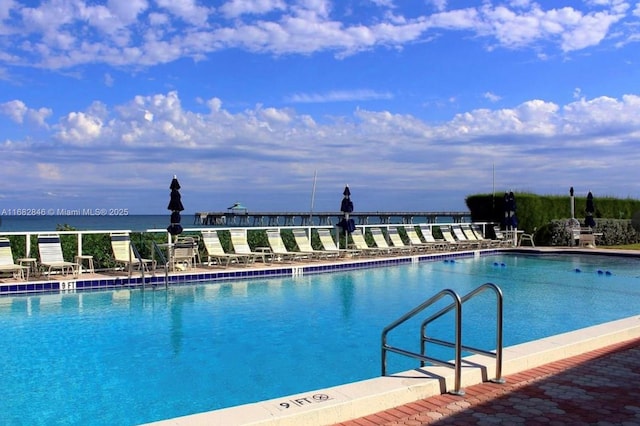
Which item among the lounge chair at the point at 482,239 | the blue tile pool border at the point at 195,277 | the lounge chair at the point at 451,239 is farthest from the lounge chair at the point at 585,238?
the blue tile pool border at the point at 195,277

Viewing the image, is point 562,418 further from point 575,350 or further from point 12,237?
point 12,237

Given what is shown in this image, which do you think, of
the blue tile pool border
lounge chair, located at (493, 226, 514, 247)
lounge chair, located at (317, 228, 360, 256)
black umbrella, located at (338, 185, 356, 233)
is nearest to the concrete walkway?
the blue tile pool border

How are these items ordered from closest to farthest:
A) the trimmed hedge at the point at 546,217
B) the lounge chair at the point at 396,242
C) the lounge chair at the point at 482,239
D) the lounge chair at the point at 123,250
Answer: the lounge chair at the point at 123,250 → the lounge chair at the point at 396,242 → the lounge chair at the point at 482,239 → the trimmed hedge at the point at 546,217

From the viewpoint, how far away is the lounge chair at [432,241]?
17.9 metres

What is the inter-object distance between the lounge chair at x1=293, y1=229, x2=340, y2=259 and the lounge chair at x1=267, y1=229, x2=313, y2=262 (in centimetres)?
20

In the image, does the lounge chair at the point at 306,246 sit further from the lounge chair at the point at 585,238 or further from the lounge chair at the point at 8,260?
the lounge chair at the point at 585,238

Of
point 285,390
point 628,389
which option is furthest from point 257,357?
point 628,389

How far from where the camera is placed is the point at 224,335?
716 cm

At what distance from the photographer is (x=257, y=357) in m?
6.18

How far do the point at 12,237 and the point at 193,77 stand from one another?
9.06 metres

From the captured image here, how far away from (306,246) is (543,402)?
36.4 feet

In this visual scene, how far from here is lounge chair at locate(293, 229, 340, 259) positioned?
48.1 ft

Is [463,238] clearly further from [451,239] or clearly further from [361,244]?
[361,244]

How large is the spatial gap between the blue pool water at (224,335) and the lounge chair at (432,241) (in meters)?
5.25
